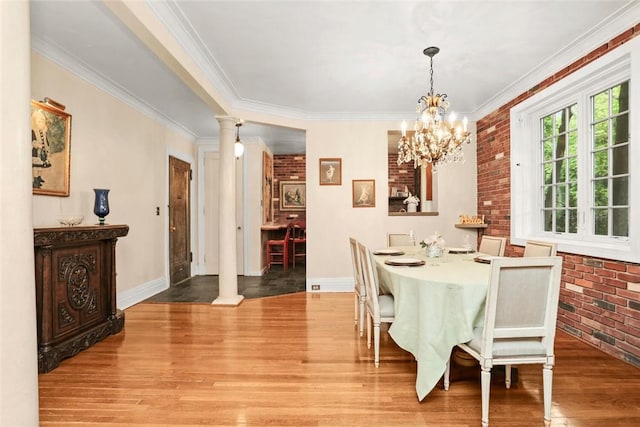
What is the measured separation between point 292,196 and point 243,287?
299 cm

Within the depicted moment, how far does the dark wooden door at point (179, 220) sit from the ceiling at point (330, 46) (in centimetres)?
137

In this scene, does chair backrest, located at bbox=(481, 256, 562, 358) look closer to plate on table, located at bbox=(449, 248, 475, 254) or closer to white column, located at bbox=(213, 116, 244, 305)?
plate on table, located at bbox=(449, 248, 475, 254)

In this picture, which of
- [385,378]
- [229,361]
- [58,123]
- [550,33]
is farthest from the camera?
[58,123]

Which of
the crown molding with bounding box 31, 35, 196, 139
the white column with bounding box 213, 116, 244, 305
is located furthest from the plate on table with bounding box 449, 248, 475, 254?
the crown molding with bounding box 31, 35, 196, 139

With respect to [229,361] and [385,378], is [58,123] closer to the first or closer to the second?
[229,361]

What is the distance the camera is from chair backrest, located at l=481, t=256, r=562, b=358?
1770 mm

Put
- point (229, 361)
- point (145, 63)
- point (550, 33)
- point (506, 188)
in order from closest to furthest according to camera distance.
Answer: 1. point (229, 361)
2. point (550, 33)
3. point (145, 63)
4. point (506, 188)

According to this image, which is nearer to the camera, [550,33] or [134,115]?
[550,33]

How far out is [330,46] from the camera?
2967 mm

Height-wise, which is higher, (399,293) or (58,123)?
(58,123)

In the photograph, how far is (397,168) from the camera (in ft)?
24.4

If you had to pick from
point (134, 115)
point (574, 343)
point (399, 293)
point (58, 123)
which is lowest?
point (574, 343)

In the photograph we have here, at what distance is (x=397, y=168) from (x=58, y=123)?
19.9 ft

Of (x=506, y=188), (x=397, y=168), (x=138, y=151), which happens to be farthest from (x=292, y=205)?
(x=506, y=188)
